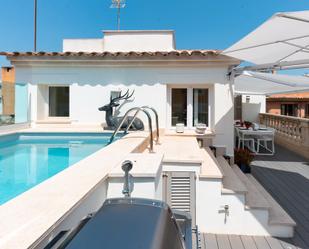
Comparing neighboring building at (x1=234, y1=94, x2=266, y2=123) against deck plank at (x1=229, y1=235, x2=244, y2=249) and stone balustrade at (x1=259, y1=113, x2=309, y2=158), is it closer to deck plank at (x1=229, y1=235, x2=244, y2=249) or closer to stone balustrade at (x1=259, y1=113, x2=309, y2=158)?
stone balustrade at (x1=259, y1=113, x2=309, y2=158)

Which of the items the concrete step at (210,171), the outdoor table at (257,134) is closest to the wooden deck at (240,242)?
the concrete step at (210,171)

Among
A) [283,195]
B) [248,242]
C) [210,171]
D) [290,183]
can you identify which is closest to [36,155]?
[210,171]

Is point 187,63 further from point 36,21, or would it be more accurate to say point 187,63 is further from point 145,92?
point 36,21

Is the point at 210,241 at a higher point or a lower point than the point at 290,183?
lower

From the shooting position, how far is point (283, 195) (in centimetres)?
786

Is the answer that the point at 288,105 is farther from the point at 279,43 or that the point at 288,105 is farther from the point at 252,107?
the point at 279,43

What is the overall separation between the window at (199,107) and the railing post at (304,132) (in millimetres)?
5755

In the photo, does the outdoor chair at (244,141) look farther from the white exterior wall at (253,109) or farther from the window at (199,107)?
the white exterior wall at (253,109)

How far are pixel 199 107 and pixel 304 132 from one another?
247 inches

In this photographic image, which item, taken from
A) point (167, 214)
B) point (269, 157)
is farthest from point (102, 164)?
point (269, 157)

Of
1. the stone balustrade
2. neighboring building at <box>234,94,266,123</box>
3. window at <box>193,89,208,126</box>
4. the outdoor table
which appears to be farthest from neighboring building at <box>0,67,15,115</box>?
neighboring building at <box>234,94,266,123</box>

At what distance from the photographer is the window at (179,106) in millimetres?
13031

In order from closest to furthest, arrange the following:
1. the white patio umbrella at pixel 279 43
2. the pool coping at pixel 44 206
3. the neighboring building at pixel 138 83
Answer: the pool coping at pixel 44 206
the white patio umbrella at pixel 279 43
the neighboring building at pixel 138 83

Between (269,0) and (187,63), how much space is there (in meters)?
10.1
